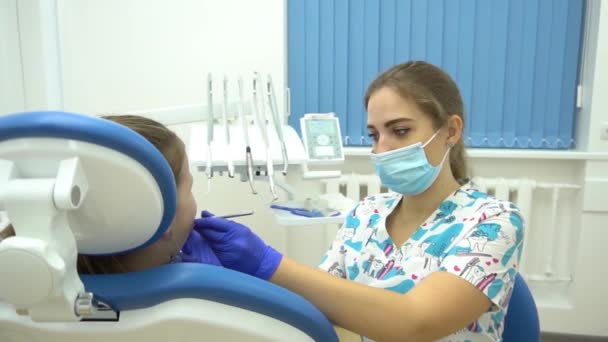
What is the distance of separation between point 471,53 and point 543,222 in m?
0.96

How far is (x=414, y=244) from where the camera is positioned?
3.60ft

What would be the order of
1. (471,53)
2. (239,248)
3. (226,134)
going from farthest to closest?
1. (471,53)
2. (226,134)
3. (239,248)

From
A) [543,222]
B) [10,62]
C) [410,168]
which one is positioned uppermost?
[10,62]

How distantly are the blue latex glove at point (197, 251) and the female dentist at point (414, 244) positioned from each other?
0.05 ft

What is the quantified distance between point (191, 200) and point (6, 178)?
0.37 m

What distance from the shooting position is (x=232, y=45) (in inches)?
94.8

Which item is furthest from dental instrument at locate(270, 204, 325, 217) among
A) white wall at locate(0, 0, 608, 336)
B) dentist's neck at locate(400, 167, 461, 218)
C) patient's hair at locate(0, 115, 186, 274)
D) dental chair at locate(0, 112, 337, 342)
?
dental chair at locate(0, 112, 337, 342)

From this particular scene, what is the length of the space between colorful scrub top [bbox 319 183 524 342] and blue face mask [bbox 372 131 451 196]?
7 cm

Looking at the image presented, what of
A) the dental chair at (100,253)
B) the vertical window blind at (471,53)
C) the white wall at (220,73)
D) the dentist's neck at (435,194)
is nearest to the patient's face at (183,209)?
the dental chair at (100,253)

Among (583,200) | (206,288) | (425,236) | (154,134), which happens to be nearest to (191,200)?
(154,134)

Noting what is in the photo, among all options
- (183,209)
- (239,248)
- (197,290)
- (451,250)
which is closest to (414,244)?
(451,250)

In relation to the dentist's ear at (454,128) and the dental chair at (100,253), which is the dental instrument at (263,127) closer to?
the dentist's ear at (454,128)

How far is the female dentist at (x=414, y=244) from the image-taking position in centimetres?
83

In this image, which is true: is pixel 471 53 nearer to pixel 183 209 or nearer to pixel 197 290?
pixel 183 209
